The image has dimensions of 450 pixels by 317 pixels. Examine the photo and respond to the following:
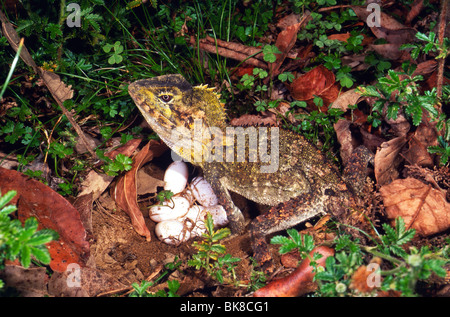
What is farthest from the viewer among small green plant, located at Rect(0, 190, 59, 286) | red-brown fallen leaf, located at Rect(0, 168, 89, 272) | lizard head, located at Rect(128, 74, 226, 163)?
lizard head, located at Rect(128, 74, 226, 163)

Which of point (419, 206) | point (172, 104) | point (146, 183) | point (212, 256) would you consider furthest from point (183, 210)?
point (419, 206)

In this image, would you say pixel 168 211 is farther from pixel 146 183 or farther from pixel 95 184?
pixel 95 184

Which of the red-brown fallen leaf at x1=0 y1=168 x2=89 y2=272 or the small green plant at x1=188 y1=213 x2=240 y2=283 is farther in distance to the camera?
the red-brown fallen leaf at x1=0 y1=168 x2=89 y2=272

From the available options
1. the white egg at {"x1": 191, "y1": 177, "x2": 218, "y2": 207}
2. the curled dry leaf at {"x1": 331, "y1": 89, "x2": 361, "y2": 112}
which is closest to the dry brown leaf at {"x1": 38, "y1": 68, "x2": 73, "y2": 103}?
the white egg at {"x1": 191, "y1": 177, "x2": 218, "y2": 207}

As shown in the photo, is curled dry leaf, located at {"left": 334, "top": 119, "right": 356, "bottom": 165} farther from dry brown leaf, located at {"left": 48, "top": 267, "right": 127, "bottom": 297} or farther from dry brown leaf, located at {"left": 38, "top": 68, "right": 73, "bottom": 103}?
dry brown leaf, located at {"left": 38, "top": 68, "right": 73, "bottom": 103}
